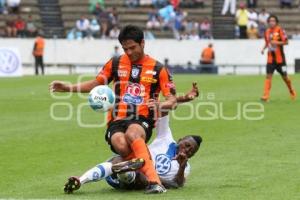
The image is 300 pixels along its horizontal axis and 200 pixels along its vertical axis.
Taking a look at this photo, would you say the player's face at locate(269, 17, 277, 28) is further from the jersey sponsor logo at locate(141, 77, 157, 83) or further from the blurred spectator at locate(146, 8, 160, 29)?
the blurred spectator at locate(146, 8, 160, 29)

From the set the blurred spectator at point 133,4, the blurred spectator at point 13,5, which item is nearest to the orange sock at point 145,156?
the blurred spectator at point 133,4

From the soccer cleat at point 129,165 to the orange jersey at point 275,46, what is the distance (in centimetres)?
1597

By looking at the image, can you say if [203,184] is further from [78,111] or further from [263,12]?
[263,12]

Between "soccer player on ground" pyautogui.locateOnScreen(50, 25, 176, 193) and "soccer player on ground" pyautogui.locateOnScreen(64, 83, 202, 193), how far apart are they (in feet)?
0.65

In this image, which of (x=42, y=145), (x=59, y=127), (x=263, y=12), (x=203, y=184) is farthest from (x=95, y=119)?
(x=263, y=12)

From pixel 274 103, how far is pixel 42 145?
10815 mm

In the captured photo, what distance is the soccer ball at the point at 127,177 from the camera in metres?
10.0

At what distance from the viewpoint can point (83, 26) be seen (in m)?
47.7

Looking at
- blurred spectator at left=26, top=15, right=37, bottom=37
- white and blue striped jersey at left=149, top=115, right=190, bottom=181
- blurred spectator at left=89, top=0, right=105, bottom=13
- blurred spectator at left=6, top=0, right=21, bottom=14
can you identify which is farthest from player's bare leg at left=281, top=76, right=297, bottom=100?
blurred spectator at left=6, top=0, right=21, bottom=14

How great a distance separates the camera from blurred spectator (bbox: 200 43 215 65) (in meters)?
44.6

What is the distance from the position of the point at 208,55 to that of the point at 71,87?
3441 cm

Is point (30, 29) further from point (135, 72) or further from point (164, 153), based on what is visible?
point (164, 153)

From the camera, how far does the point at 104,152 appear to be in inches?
571

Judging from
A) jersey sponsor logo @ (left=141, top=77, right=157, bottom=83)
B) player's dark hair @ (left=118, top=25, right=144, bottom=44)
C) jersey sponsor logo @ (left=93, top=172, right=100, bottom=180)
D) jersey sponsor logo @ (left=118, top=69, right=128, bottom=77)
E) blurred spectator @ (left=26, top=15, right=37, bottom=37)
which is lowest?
blurred spectator @ (left=26, top=15, right=37, bottom=37)
